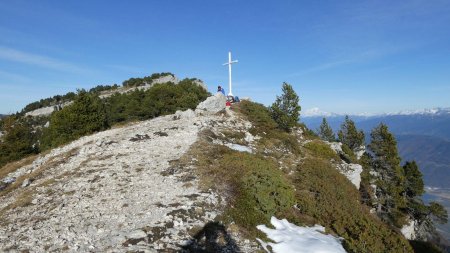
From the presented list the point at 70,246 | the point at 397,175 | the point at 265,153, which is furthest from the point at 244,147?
the point at 397,175

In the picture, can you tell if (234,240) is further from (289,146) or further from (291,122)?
(291,122)

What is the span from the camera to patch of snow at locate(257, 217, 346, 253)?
1391cm

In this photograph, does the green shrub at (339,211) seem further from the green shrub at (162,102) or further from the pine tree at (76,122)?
the green shrub at (162,102)

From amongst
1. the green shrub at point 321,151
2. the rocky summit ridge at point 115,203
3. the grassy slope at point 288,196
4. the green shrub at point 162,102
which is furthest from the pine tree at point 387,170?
the rocky summit ridge at point 115,203

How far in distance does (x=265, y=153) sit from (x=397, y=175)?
86.9 feet

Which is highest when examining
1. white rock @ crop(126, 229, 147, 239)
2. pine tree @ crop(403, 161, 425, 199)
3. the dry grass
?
the dry grass

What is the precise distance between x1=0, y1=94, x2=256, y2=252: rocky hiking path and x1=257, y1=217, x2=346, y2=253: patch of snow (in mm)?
2838

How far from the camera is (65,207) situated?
1502cm

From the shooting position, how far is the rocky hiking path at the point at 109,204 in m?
11.9

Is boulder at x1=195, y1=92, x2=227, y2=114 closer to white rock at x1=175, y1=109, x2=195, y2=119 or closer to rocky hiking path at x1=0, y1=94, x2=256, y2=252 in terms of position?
white rock at x1=175, y1=109, x2=195, y2=119

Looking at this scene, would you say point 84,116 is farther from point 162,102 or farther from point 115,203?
point 115,203

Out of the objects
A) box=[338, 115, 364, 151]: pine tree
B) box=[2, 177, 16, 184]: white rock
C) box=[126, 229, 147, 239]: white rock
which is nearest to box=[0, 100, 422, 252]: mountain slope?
box=[126, 229, 147, 239]: white rock

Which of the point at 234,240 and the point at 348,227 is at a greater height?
the point at 234,240

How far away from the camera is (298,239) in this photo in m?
15.0
